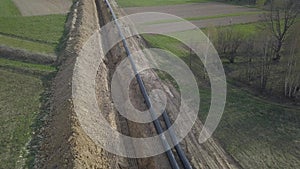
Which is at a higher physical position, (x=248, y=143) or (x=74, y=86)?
(x=74, y=86)

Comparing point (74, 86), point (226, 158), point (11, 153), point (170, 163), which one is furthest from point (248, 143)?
point (11, 153)

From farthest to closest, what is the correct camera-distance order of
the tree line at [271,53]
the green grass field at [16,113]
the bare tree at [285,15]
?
the bare tree at [285,15]
the tree line at [271,53]
the green grass field at [16,113]

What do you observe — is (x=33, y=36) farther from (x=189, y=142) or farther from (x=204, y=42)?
(x=189, y=142)

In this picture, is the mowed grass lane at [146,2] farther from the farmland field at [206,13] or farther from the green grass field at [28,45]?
the green grass field at [28,45]

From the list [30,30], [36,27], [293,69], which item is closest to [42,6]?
[36,27]

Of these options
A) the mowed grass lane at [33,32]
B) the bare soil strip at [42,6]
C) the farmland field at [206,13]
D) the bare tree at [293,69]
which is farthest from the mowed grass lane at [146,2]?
the bare tree at [293,69]

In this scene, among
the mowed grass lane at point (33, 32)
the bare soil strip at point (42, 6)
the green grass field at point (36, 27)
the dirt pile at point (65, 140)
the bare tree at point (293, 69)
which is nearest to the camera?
the dirt pile at point (65, 140)

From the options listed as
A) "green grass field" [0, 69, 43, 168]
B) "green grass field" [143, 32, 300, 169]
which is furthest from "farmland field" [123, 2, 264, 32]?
"green grass field" [0, 69, 43, 168]
